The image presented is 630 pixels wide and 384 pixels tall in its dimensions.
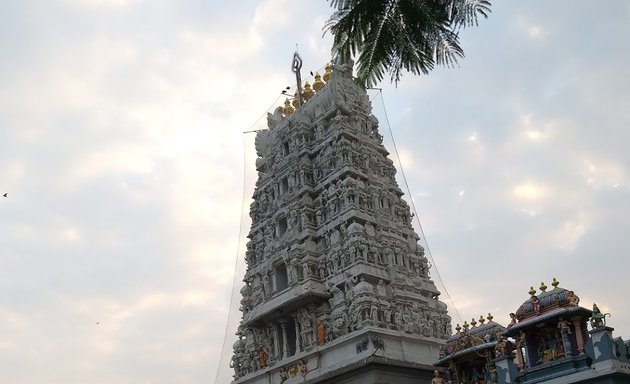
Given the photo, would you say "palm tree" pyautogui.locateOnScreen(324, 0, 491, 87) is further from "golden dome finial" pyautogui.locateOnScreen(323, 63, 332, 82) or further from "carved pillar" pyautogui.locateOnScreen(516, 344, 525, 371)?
"golden dome finial" pyautogui.locateOnScreen(323, 63, 332, 82)

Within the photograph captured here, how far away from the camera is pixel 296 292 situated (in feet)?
131

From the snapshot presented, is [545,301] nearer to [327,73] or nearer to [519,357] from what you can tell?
[519,357]

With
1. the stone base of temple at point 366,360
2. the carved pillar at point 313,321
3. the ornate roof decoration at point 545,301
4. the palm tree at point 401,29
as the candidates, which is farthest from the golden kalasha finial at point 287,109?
the palm tree at point 401,29

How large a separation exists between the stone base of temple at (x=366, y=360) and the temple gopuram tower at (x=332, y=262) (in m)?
0.07

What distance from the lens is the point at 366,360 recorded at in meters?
34.7

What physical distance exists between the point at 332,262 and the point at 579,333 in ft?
57.3

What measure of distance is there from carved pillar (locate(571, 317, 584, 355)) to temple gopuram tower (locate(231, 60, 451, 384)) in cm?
1163

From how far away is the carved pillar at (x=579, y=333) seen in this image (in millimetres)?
24969

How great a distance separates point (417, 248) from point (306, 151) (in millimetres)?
9353

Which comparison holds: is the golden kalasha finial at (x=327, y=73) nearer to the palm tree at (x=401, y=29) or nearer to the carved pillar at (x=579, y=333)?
the carved pillar at (x=579, y=333)

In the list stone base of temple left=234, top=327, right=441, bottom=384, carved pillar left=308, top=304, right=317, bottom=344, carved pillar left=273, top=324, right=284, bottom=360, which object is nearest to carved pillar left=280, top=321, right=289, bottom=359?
carved pillar left=273, top=324, right=284, bottom=360

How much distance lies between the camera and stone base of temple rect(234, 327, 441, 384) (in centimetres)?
3497

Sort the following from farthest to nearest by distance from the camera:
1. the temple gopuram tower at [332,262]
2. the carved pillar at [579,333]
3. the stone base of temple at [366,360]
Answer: the temple gopuram tower at [332,262], the stone base of temple at [366,360], the carved pillar at [579,333]

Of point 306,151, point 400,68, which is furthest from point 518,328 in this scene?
point 306,151
